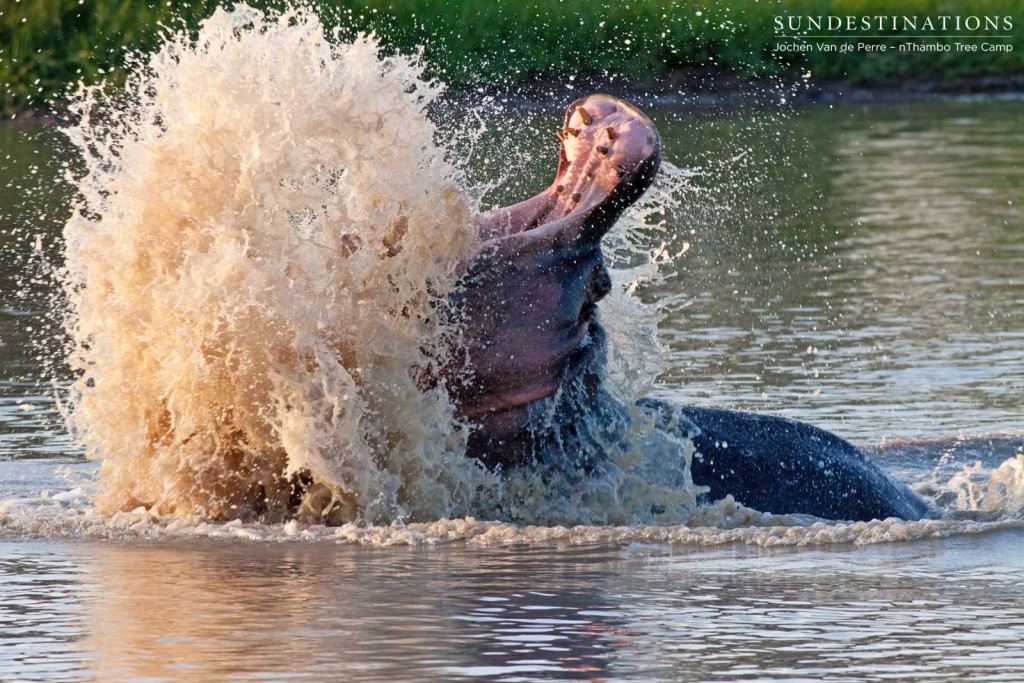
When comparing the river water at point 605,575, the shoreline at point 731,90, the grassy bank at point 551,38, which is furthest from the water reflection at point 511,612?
the shoreline at point 731,90

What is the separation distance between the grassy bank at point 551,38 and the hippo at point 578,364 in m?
18.7

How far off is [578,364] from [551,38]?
24.0m

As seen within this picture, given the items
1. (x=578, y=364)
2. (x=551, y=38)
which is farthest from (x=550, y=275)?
(x=551, y=38)

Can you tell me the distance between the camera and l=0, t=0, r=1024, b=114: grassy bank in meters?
27.1

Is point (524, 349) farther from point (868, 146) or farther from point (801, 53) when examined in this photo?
point (801, 53)

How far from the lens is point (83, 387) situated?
24.7 ft

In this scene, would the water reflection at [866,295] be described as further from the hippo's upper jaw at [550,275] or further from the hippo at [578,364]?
the hippo's upper jaw at [550,275]

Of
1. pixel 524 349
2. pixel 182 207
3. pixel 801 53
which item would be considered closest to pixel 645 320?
pixel 524 349

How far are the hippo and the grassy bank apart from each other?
1865 cm

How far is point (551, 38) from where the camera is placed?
3034 cm

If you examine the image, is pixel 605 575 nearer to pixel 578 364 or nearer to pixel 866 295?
pixel 578 364

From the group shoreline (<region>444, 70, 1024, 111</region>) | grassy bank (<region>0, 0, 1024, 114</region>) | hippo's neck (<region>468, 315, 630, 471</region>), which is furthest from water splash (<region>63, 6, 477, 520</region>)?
shoreline (<region>444, 70, 1024, 111</region>)

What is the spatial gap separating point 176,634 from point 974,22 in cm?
3045

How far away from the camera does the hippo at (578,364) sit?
649 centimetres
